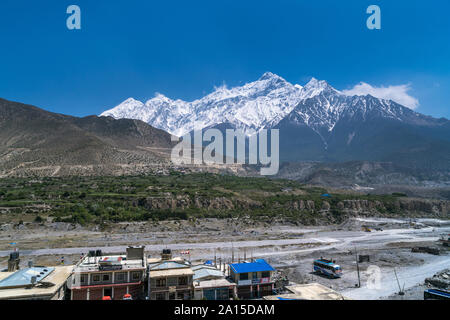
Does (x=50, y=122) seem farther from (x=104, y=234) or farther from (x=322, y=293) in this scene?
(x=322, y=293)

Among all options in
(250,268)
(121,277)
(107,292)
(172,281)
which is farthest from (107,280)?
(250,268)

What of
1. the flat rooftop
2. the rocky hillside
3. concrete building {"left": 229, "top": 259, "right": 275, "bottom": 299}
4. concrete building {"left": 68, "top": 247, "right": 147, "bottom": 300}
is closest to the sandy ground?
the rocky hillside

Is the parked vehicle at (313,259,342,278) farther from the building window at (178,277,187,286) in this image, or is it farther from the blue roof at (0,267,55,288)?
the blue roof at (0,267,55,288)

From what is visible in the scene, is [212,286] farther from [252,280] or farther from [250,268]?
[250,268]

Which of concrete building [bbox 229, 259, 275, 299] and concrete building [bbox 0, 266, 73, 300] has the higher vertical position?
concrete building [bbox 0, 266, 73, 300]
